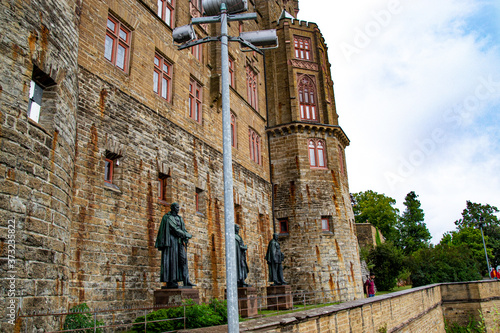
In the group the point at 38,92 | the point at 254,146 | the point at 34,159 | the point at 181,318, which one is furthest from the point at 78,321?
the point at 254,146

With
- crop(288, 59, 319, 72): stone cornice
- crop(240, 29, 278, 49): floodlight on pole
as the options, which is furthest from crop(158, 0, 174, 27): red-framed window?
crop(288, 59, 319, 72): stone cornice

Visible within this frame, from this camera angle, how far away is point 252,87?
2459cm

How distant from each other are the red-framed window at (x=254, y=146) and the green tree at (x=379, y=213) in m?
37.8

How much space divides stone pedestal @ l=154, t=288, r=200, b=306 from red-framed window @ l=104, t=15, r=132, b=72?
728cm

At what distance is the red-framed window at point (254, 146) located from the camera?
75.8 feet

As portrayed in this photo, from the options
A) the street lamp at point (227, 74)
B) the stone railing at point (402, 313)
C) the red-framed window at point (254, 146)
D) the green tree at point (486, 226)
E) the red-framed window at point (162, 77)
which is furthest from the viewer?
the green tree at point (486, 226)

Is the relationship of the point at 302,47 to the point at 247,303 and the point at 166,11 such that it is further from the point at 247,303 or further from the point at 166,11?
the point at 247,303

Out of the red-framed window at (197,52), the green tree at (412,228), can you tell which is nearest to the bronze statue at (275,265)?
the red-framed window at (197,52)

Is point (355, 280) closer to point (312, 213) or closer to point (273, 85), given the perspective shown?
point (312, 213)

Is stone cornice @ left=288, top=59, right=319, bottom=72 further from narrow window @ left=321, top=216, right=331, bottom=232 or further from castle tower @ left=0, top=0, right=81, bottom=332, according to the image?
castle tower @ left=0, top=0, right=81, bottom=332

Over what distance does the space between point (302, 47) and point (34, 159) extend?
74.5 feet

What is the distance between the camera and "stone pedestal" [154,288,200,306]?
33.5 ft

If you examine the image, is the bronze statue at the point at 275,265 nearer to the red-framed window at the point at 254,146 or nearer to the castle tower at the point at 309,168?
the castle tower at the point at 309,168

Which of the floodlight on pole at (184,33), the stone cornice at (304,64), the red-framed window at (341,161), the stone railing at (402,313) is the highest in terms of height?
the stone cornice at (304,64)
